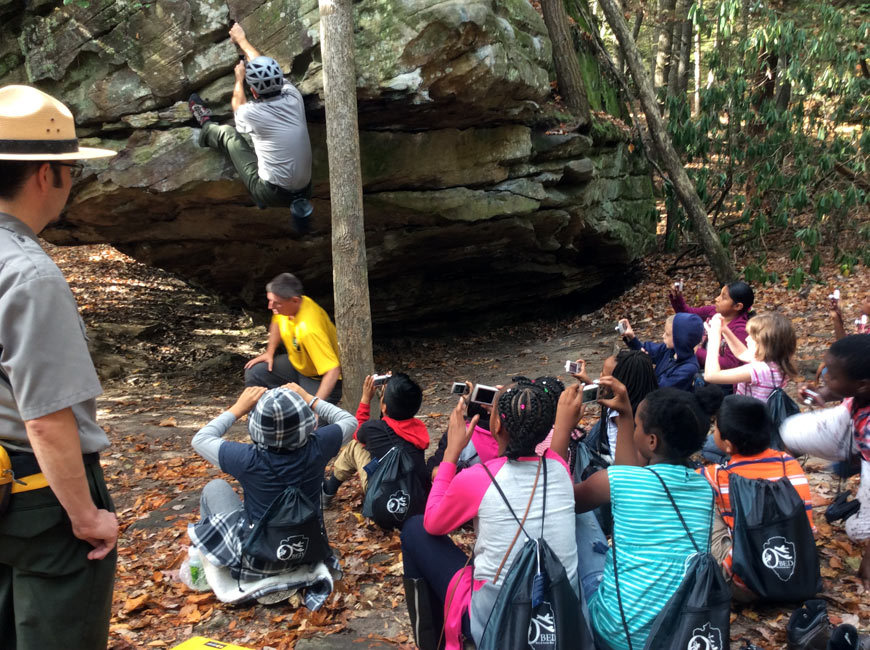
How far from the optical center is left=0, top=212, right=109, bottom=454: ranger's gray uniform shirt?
2145mm

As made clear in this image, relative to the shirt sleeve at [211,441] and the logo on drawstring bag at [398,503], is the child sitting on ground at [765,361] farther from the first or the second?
the shirt sleeve at [211,441]

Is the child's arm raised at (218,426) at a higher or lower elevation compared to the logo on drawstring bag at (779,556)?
higher

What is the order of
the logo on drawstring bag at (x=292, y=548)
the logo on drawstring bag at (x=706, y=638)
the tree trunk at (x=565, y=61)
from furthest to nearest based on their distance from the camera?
the tree trunk at (x=565, y=61)
the logo on drawstring bag at (x=292, y=548)
the logo on drawstring bag at (x=706, y=638)

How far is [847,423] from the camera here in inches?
151

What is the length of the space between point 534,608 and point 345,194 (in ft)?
14.7

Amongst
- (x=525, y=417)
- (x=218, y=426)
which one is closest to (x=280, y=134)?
(x=218, y=426)

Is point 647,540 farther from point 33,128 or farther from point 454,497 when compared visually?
point 33,128

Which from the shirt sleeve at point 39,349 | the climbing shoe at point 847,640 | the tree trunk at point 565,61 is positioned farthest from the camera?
the tree trunk at point 565,61

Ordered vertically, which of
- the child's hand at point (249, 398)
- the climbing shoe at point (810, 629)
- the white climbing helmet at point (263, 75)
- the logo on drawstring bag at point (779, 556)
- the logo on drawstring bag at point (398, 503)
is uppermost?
the white climbing helmet at point (263, 75)

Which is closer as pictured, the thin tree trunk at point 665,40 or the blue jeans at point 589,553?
the blue jeans at point 589,553

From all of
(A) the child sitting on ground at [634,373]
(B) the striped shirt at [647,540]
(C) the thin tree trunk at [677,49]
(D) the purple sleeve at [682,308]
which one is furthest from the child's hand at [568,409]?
(C) the thin tree trunk at [677,49]

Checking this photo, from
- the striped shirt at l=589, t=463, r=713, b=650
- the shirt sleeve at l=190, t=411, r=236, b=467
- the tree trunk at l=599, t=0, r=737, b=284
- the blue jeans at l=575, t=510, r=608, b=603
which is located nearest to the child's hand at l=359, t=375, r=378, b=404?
the shirt sleeve at l=190, t=411, r=236, b=467

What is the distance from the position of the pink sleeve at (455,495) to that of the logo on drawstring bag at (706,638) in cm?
106

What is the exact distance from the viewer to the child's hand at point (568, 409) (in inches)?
143
